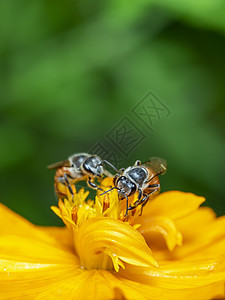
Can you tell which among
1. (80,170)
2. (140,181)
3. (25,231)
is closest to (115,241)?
(140,181)

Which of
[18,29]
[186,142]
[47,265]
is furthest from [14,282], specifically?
[18,29]

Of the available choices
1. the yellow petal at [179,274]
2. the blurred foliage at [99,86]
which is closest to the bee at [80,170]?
the yellow petal at [179,274]

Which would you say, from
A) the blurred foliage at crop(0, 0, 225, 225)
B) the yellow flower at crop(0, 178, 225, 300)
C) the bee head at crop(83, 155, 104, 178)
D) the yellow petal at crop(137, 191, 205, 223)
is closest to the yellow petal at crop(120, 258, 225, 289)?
the yellow flower at crop(0, 178, 225, 300)

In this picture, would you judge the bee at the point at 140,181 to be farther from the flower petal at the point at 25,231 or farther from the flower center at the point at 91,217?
the flower petal at the point at 25,231

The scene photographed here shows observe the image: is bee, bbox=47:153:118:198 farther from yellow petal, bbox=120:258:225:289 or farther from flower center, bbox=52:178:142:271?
yellow petal, bbox=120:258:225:289

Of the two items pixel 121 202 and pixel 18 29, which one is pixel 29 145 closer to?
pixel 18 29

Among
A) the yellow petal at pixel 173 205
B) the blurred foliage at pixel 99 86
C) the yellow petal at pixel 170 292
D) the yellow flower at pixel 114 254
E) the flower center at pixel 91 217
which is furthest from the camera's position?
the blurred foliage at pixel 99 86
